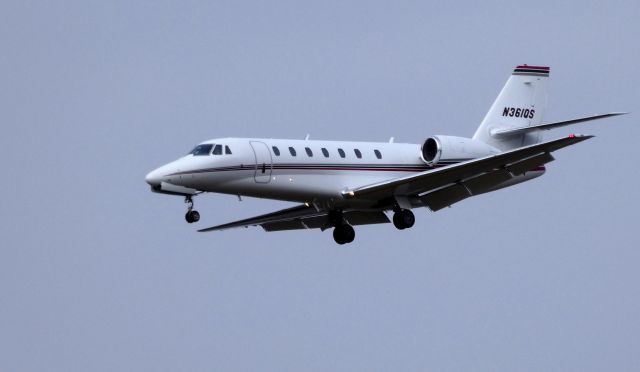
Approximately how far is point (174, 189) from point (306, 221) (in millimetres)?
6315

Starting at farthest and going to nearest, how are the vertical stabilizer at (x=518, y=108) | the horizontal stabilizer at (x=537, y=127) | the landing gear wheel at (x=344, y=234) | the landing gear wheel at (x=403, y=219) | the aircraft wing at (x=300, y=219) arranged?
the vertical stabilizer at (x=518, y=108) → the aircraft wing at (x=300, y=219) → the landing gear wheel at (x=344, y=234) → the landing gear wheel at (x=403, y=219) → the horizontal stabilizer at (x=537, y=127)

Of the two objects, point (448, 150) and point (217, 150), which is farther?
point (448, 150)

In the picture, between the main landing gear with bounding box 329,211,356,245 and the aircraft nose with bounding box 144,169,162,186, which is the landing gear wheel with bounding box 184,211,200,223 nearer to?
the aircraft nose with bounding box 144,169,162,186

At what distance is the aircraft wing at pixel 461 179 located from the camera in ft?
110

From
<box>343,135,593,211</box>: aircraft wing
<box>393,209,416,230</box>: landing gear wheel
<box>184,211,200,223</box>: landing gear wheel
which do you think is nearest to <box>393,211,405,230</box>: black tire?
<box>393,209,416,230</box>: landing gear wheel

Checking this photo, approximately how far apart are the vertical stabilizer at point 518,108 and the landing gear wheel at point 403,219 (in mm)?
3688

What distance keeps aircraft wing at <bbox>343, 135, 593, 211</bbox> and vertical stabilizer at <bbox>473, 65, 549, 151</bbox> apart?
2467 mm

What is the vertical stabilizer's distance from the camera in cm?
3794

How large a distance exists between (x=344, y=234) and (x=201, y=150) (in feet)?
17.1

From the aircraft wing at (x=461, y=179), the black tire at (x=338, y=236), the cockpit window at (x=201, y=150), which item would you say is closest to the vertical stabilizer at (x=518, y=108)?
the aircraft wing at (x=461, y=179)

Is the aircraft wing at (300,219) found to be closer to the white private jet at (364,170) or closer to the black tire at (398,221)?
the white private jet at (364,170)

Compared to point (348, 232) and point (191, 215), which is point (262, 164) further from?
point (348, 232)

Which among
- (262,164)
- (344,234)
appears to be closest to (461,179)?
(344,234)

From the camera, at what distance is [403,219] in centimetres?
3534
